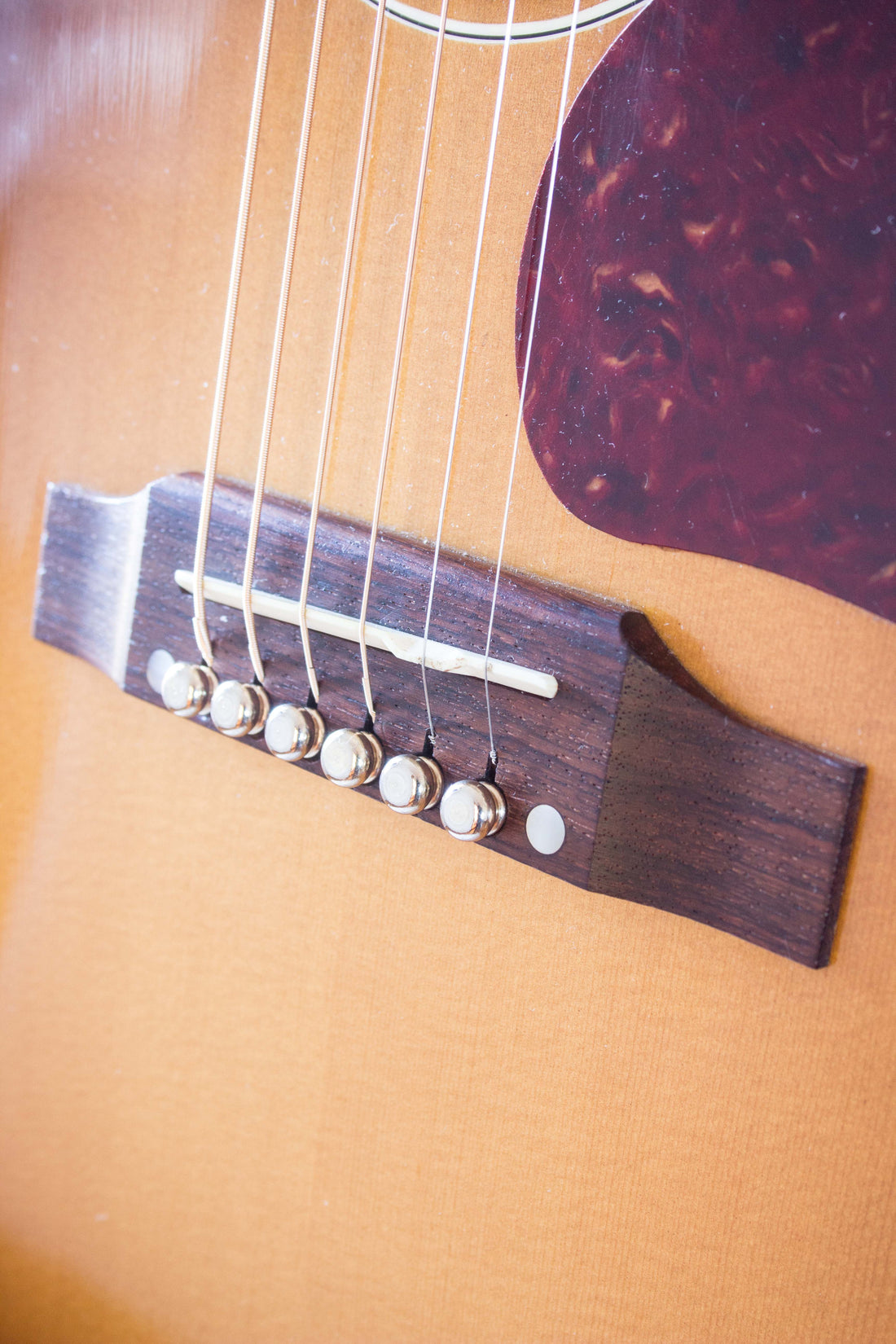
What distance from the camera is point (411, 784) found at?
1.63 feet

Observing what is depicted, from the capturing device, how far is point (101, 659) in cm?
65

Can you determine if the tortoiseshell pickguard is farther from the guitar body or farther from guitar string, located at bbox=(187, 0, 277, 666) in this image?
guitar string, located at bbox=(187, 0, 277, 666)

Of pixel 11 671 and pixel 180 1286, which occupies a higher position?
pixel 11 671

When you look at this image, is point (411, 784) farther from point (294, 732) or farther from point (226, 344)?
point (226, 344)

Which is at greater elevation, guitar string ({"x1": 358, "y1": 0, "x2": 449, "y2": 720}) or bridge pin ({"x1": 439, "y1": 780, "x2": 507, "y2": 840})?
guitar string ({"x1": 358, "y1": 0, "x2": 449, "y2": 720})

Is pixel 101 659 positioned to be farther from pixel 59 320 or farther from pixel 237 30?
pixel 237 30

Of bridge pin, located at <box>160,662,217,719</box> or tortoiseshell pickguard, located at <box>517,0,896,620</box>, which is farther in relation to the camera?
A: bridge pin, located at <box>160,662,217,719</box>

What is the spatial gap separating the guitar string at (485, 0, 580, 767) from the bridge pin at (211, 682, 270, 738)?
5.3 inches

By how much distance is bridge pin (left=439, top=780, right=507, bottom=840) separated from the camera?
477 millimetres

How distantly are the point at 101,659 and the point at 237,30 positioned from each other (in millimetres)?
360

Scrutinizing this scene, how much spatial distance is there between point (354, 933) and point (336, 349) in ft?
1.00

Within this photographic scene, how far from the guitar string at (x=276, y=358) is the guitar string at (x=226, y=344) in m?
0.02

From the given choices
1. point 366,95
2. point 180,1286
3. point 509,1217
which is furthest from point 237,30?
point 180,1286

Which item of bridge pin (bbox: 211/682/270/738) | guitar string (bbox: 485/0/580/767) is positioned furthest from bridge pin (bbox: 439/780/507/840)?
bridge pin (bbox: 211/682/270/738)
